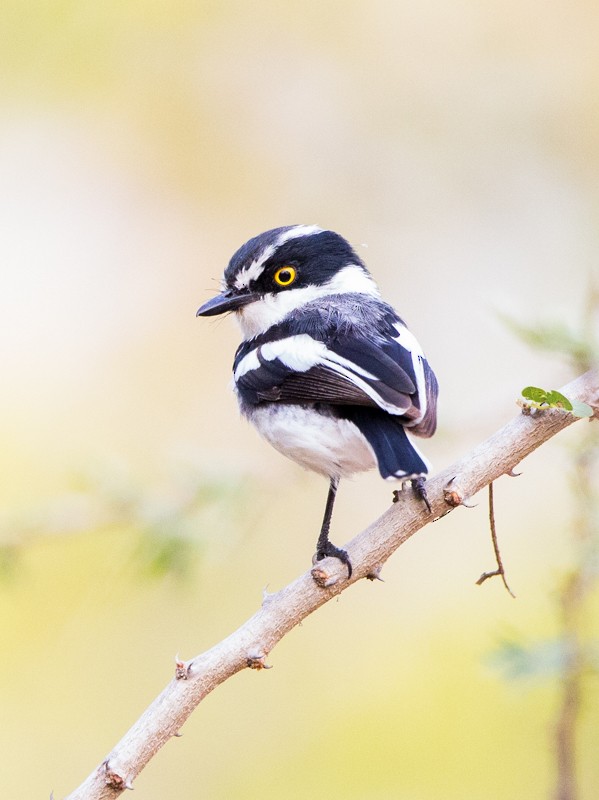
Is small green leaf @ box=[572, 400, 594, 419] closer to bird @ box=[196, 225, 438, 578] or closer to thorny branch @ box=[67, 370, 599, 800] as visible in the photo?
thorny branch @ box=[67, 370, 599, 800]

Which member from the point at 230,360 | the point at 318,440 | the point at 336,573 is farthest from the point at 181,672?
the point at 230,360

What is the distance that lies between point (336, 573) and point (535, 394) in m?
0.62

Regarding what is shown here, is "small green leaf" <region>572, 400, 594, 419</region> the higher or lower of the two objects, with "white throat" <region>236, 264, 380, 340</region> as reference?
lower

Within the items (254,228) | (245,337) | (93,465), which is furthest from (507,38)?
(93,465)

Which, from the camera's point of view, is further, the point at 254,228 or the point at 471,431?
the point at 254,228

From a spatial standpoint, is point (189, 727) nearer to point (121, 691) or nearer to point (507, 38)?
point (121, 691)

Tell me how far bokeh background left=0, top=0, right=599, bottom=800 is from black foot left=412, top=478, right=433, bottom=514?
2.48 feet

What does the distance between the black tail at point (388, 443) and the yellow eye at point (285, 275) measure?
0.88 meters

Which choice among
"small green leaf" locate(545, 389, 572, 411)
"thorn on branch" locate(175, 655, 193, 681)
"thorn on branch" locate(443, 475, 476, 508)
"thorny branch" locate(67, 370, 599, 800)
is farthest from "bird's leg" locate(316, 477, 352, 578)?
"small green leaf" locate(545, 389, 572, 411)

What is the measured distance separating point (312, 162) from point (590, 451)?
509 centimetres

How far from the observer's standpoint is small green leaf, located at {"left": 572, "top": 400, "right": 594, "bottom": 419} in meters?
2.11

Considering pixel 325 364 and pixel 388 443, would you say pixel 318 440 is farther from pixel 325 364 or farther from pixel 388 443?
pixel 388 443

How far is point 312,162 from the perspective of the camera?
23.4ft

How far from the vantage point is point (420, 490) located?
244 cm
